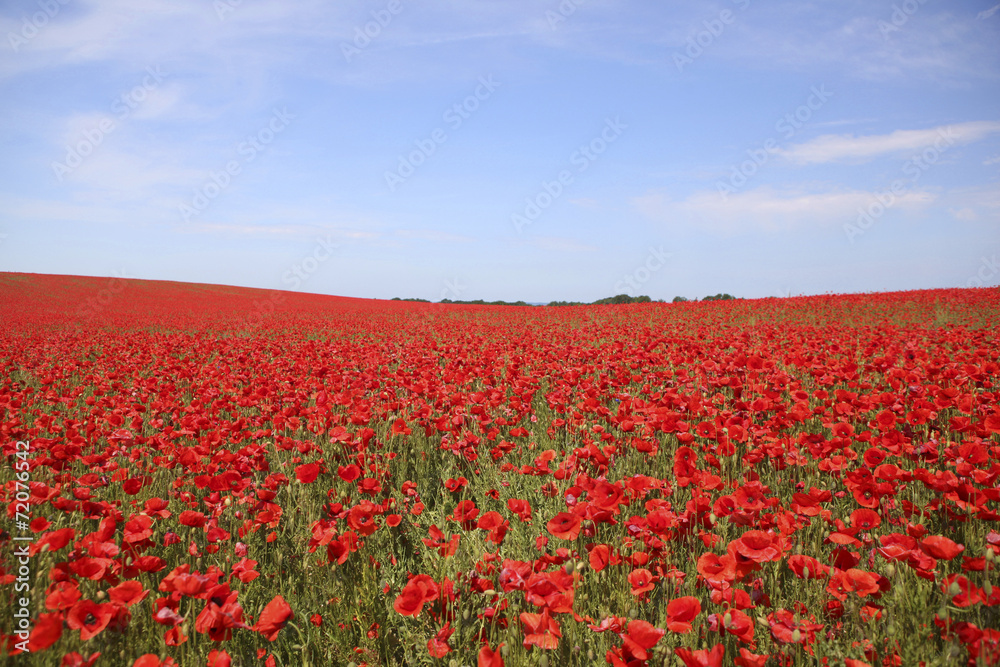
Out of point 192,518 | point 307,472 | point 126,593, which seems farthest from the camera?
point 307,472

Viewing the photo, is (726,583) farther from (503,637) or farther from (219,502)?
(219,502)

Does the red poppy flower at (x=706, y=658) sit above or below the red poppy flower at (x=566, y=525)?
below

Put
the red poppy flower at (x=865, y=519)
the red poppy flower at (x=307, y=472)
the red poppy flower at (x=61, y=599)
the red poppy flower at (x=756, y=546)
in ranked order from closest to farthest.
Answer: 1. the red poppy flower at (x=61, y=599)
2. the red poppy flower at (x=756, y=546)
3. the red poppy flower at (x=865, y=519)
4. the red poppy flower at (x=307, y=472)

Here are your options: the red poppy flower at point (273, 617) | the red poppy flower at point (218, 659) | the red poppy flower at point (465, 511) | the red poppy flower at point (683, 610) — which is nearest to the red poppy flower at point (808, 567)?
the red poppy flower at point (683, 610)

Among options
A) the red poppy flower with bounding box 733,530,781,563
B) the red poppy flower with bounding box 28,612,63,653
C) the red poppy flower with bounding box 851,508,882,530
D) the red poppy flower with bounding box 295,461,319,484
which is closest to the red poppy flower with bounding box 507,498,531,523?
the red poppy flower with bounding box 733,530,781,563

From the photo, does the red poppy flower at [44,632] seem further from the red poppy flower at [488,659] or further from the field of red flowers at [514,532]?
the red poppy flower at [488,659]

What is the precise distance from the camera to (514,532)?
9.23 feet

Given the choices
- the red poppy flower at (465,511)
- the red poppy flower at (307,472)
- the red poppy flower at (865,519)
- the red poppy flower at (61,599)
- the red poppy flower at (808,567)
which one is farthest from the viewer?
the red poppy flower at (307,472)

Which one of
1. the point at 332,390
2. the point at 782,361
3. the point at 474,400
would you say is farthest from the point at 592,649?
the point at 782,361

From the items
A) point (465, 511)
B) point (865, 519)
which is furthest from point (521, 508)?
point (865, 519)

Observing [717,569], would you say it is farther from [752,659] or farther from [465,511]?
[465,511]

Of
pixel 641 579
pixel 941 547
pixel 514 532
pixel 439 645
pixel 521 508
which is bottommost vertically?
pixel 514 532

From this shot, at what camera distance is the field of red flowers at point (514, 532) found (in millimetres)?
1696

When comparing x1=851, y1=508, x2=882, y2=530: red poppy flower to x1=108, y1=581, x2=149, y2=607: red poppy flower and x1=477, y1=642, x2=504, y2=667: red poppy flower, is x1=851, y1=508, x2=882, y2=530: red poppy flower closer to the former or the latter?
x1=477, y1=642, x2=504, y2=667: red poppy flower
